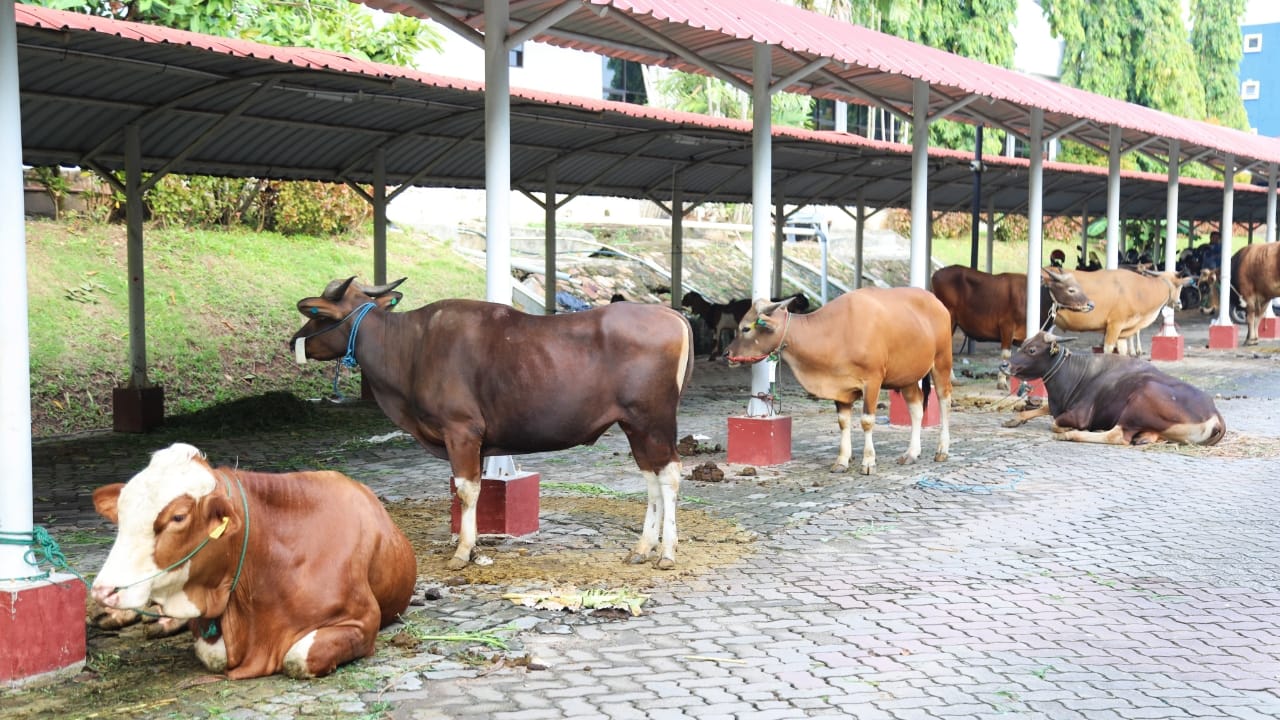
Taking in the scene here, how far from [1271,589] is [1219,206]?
32.9m

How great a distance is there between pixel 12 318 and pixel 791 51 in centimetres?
680

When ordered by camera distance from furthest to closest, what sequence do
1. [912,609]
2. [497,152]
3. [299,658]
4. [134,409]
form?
[134,409]
[497,152]
[912,609]
[299,658]

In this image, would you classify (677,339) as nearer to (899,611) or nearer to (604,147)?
(899,611)

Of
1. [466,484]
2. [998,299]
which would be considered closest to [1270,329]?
[998,299]

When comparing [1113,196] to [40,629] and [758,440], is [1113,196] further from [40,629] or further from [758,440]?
[40,629]

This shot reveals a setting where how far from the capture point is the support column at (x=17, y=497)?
17.0 feet

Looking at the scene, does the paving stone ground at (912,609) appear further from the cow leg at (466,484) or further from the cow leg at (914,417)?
the cow leg at (466,484)

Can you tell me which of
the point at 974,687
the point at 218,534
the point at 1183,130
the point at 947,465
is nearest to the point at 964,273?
the point at 1183,130

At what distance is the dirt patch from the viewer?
706cm

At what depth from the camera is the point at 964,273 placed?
17766 millimetres

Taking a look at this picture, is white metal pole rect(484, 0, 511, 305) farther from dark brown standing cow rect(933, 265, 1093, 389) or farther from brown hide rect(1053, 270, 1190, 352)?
brown hide rect(1053, 270, 1190, 352)

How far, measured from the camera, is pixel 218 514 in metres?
5.00

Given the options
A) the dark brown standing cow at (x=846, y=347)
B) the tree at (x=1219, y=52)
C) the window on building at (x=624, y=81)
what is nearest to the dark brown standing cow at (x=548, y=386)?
the dark brown standing cow at (x=846, y=347)

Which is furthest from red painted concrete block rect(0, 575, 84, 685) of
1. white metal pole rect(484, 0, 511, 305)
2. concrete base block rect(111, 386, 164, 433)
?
concrete base block rect(111, 386, 164, 433)
